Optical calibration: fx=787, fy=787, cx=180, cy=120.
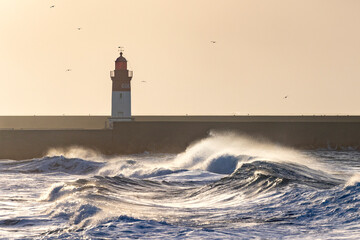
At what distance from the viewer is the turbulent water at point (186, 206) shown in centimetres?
1199

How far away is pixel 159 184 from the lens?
69.7 feet

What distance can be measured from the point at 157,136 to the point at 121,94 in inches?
134

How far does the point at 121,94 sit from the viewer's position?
40.8 m

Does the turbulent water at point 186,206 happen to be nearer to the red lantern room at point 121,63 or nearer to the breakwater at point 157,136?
the breakwater at point 157,136

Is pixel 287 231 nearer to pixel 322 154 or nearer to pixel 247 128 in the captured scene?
pixel 322 154

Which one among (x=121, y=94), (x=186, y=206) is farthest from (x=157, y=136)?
(x=186, y=206)

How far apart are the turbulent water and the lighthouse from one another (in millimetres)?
15015

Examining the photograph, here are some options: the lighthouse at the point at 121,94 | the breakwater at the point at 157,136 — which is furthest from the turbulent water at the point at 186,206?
the lighthouse at the point at 121,94

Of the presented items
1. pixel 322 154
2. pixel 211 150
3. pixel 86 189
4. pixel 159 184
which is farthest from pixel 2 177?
pixel 322 154

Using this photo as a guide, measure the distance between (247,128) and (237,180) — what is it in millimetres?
20799

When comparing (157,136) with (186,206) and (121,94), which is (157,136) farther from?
(186,206)

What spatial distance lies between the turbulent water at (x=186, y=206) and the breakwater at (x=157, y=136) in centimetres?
1147

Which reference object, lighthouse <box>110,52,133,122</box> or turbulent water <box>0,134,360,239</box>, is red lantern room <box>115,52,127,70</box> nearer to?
lighthouse <box>110,52,133,122</box>

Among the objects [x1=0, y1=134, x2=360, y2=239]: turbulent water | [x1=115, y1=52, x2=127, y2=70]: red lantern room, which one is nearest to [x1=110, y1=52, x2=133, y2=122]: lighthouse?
[x1=115, y1=52, x2=127, y2=70]: red lantern room
